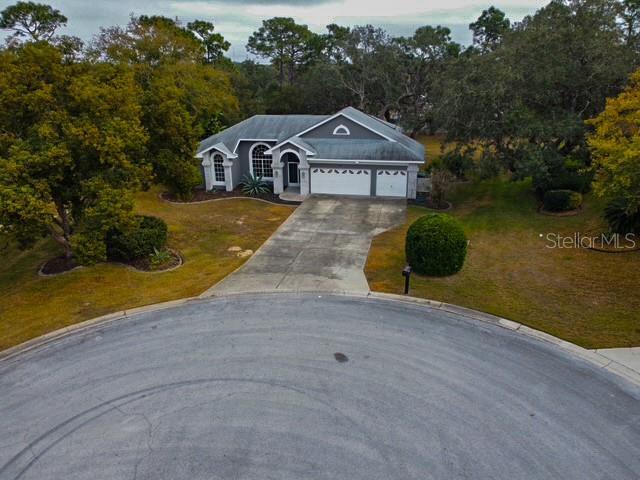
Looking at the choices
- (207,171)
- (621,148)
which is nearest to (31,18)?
(207,171)

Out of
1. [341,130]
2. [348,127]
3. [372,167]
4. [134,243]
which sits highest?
[348,127]

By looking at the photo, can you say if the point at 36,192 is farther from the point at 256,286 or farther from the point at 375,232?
the point at 375,232

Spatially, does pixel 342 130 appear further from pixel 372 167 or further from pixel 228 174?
pixel 228 174

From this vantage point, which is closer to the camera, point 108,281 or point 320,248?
point 108,281

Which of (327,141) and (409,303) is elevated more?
(327,141)

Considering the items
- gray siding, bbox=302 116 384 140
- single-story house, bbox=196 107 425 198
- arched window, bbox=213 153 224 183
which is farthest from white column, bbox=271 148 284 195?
arched window, bbox=213 153 224 183

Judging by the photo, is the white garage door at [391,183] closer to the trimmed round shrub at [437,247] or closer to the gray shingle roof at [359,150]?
the gray shingle roof at [359,150]

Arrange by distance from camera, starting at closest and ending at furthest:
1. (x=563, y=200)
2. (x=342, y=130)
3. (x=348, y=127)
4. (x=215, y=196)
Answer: (x=563, y=200) → (x=348, y=127) → (x=342, y=130) → (x=215, y=196)

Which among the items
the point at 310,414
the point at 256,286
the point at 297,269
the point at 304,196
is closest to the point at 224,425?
the point at 310,414
